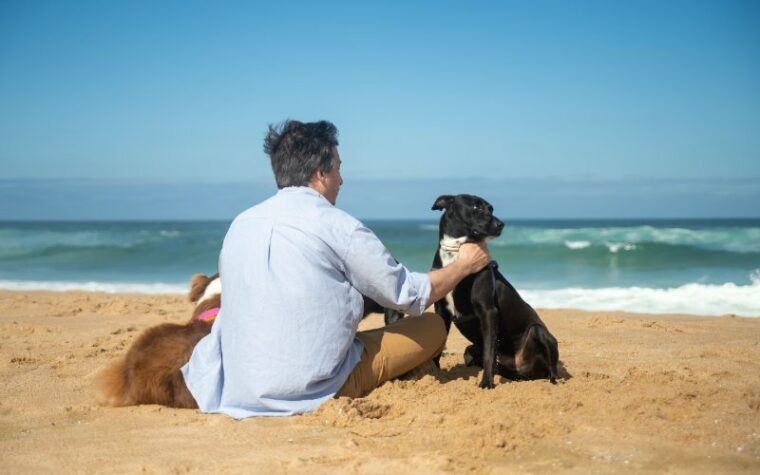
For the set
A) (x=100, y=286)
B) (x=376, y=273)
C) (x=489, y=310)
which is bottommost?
(x=100, y=286)

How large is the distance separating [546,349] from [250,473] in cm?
274

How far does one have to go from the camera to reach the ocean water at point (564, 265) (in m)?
12.9

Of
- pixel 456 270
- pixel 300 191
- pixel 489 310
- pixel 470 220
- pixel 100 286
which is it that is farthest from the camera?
pixel 100 286

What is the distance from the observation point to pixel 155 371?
4.40 meters

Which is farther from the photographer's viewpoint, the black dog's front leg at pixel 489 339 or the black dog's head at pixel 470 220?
the black dog's head at pixel 470 220

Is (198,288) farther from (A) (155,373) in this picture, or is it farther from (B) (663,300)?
(B) (663,300)

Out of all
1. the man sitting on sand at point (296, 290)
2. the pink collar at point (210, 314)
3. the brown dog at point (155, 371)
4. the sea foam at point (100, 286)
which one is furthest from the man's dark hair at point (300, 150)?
the sea foam at point (100, 286)

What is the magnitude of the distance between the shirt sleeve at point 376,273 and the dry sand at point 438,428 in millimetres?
648

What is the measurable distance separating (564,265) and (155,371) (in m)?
18.5

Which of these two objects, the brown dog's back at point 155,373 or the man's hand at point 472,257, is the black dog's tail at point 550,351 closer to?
the man's hand at point 472,257

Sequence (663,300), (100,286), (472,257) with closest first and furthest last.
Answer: (472,257)
(663,300)
(100,286)

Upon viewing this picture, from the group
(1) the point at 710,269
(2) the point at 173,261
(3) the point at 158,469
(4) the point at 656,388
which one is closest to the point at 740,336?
(4) the point at 656,388

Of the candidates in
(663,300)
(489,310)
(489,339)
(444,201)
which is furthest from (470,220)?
(663,300)

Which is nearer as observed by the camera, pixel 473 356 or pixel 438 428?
pixel 438 428
